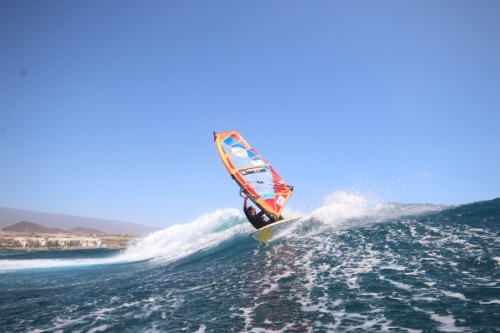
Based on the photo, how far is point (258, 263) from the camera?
1064cm

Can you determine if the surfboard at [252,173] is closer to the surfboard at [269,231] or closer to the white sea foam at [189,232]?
the surfboard at [269,231]

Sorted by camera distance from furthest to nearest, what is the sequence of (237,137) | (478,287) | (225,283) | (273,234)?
(237,137), (273,234), (225,283), (478,287)

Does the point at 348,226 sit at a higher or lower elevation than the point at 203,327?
higher

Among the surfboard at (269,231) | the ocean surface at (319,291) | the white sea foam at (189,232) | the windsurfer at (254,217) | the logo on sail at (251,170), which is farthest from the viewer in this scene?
the white sea foam at (189,232)

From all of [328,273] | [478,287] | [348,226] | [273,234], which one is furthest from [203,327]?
[348,226]

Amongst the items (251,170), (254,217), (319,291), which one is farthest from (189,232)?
(319,291)

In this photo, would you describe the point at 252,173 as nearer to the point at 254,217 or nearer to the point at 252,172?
the point at 252,172

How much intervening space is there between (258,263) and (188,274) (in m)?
2.61

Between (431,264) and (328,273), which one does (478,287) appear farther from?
(328,273)

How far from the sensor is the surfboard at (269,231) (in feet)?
46.3

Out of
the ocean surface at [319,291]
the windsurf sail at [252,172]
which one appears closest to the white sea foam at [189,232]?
the windsurf sail at [252,172]

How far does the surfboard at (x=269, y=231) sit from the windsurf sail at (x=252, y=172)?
0.50m

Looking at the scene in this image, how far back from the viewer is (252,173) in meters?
16.1

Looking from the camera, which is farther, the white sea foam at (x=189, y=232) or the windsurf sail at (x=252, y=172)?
the white sea foam at (x=189, y=232)
